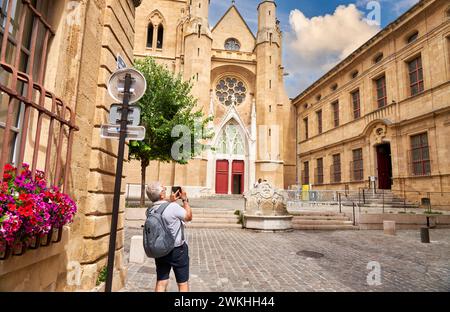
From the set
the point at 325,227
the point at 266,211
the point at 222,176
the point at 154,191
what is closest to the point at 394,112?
the point at 325,227

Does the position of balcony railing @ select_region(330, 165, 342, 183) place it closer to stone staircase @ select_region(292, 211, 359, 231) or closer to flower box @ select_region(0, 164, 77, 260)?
stone staircase @ select_region(292, 211, 359, 231)

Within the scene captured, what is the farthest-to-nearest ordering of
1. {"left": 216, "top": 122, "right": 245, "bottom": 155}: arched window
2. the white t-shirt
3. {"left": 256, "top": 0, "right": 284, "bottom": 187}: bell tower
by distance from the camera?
1. {"left": 216, "top": 122, "right": 245, "bottom": 155}: arched window
2. {"left": 256, "top": 0, "right": 284, "bottom": 187}: bell tower
3. the white t-shirt

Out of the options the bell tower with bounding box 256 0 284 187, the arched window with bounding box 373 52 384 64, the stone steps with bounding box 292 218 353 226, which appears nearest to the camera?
the stone steps with bounding box 292 218 353 226

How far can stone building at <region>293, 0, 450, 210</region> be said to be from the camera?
15.9 m

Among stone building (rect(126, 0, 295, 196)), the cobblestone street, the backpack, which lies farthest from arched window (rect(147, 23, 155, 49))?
the backpack

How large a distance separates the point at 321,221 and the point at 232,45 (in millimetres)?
25558

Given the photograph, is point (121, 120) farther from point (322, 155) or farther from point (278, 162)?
point (322, 155)

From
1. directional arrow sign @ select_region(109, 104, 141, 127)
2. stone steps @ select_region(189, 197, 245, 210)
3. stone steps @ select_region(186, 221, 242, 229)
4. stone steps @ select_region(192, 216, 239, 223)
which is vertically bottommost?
stone steps @ select_region(186, 221, 242, 229)

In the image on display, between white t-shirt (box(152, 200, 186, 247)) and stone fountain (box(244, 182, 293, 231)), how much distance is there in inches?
320

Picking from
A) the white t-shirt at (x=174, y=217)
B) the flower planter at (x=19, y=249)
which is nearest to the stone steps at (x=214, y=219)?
the white t-shirt at (x=174, y=217)

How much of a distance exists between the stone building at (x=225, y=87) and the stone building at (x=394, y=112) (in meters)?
5.60

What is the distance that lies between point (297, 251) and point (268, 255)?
3.39 feet

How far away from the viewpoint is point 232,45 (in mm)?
31438

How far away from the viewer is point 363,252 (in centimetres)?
724
